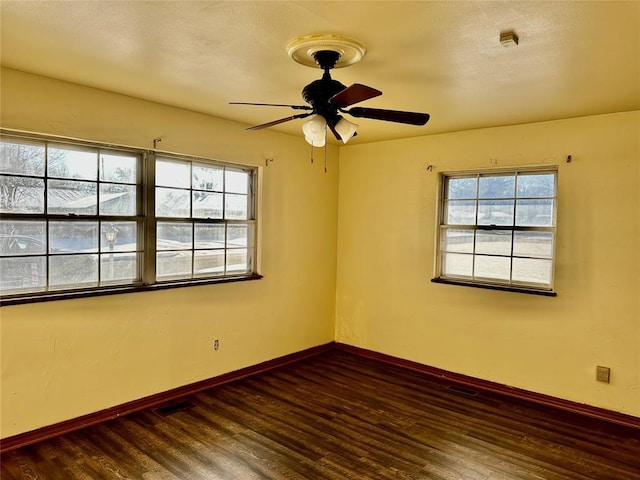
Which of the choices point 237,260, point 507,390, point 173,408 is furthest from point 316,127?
point 507,390

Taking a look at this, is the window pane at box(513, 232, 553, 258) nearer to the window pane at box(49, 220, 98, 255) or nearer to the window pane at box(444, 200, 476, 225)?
the window pane at box(444, 200, 476, 225)

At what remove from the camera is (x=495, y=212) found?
422cm

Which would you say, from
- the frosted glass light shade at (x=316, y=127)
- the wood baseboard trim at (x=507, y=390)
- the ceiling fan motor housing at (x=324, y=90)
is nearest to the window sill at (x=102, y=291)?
the wood baseboard trim at (x=507, y=390)

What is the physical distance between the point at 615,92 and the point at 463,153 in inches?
57.8

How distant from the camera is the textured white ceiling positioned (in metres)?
1.96

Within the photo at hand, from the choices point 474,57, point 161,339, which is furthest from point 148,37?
point 161,339

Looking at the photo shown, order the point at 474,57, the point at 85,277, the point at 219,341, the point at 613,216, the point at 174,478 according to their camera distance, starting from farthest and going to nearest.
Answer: the point at 219,341
the point at 613,216
the point at 85,277
the point at 174,478
the point at 474,57

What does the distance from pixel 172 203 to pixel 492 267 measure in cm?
303

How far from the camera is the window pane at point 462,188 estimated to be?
4.38 metres

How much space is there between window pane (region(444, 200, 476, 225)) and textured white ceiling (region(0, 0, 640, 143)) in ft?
3.65

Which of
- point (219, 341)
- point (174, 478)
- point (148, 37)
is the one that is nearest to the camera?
point (148, 37)

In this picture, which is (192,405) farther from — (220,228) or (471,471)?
(471,471)

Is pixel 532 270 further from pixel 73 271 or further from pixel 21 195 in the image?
pixel 21 195

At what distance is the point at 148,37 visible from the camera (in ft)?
7.47
